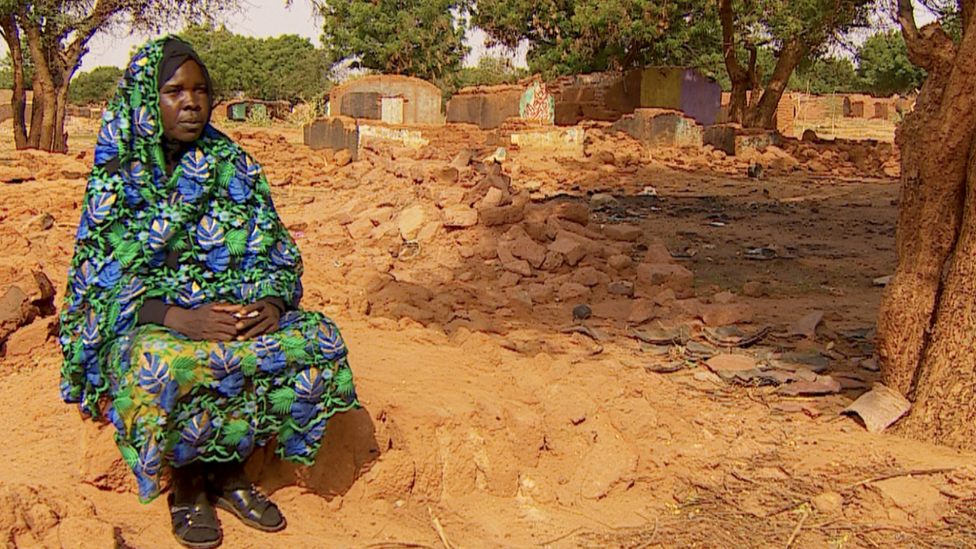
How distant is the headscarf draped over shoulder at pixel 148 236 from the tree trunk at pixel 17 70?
13157mm

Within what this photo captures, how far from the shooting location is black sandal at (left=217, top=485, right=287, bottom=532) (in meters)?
3.10

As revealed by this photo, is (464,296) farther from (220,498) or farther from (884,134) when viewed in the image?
→ (884,134)

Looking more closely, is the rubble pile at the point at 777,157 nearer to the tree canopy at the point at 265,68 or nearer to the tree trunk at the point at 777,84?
the tree trunk at the point at 777,84

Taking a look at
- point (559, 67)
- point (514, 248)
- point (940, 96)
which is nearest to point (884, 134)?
point (559, 67)

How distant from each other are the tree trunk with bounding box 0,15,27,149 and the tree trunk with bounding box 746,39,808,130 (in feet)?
52.1

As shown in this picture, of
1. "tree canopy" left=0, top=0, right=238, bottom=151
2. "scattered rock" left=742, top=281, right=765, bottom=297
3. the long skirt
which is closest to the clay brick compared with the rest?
"scattered rock" left=742, top=281, right=765, bottom=297

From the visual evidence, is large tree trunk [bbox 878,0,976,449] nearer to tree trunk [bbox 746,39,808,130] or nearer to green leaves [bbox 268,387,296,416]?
green leaves [bbox 268,387,296,416]

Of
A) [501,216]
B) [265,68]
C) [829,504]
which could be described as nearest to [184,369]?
[829,504]

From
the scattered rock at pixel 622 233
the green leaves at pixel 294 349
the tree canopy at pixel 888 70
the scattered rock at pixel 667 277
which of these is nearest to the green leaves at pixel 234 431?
the green leaves at pixel 294 349

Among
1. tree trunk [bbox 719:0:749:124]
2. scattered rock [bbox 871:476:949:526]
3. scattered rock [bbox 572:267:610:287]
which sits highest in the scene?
tree trunk [bbox 719:0:749:124]

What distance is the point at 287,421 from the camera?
3080 mm

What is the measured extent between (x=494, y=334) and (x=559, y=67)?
25.4 m

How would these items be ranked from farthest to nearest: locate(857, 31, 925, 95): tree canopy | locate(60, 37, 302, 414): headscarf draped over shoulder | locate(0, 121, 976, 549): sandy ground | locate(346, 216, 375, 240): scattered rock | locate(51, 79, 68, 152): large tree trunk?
locate(857, 31, 925, 95): tree canopy → locate(51, 79, 68, 152): large tree trunk → locate(346, 216, 375, 240): scattered rock → locate(0, 121, 976, 549): sandy ground → locate(60, 37, 302, 414): headscarf draped over shoulder

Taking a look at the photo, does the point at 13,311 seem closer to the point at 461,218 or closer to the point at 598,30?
the point at 461,218
